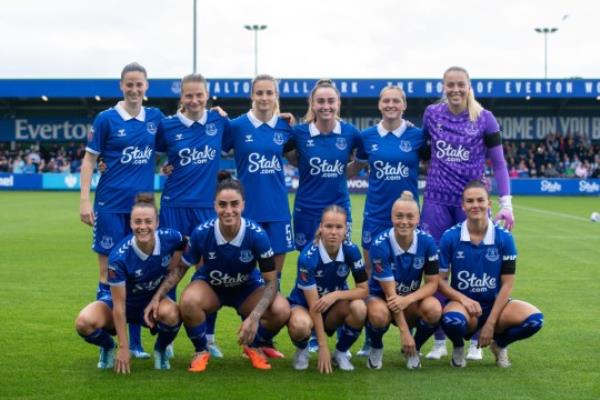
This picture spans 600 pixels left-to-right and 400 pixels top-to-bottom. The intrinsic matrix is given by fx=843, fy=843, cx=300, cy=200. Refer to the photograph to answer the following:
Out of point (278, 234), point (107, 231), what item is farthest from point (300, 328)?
point (107, 231)

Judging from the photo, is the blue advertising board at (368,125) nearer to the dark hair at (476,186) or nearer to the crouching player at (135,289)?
the dark hair at (476,186)

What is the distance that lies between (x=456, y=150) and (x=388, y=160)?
49 centimetres

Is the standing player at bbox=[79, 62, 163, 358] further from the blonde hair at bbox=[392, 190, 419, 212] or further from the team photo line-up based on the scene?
the blonde hair at bbox=[392, 190, 419, 212]

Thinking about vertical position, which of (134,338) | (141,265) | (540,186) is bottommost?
(134,338)

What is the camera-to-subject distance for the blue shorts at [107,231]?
19.4ft

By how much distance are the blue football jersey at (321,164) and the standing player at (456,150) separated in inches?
25.0

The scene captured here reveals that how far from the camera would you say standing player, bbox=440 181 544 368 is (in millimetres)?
5391

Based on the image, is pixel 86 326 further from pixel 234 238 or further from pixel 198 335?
pixel 234 238

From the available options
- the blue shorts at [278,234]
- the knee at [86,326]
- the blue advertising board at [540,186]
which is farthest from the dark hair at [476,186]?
the blue advertising board at [540,186]

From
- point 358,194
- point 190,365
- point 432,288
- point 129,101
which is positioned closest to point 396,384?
point 432,288

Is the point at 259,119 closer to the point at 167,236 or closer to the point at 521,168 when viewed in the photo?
the point at 167,236

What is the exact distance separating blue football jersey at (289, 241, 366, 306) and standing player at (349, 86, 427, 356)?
2.10 ft

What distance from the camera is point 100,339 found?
532cm

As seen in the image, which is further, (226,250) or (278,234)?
(278,234)
